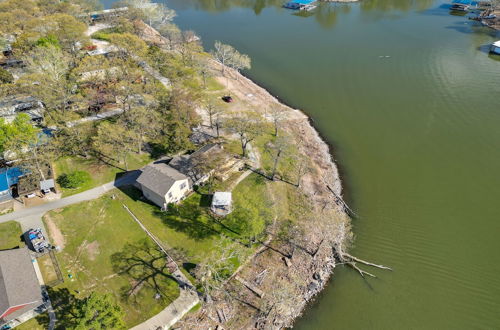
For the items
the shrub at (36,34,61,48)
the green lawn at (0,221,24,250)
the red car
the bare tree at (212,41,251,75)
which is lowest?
the green lawn at (0,221,24,250)

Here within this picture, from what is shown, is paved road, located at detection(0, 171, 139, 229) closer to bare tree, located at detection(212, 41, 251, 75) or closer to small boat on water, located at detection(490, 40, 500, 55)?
bare tree, located at detection(212, 41, 251, 75)

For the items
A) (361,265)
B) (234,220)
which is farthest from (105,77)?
(361,265)

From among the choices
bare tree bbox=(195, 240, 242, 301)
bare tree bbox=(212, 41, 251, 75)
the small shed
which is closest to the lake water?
bare tree bbox=(212, 41, 251, 75)

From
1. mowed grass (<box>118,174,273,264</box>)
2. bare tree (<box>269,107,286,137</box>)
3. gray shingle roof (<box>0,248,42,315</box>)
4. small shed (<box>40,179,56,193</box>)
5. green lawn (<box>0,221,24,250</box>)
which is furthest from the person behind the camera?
bare tree (<box>269,107,286,137</box>)

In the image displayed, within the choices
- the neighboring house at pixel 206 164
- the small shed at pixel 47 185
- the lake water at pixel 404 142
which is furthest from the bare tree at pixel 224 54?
the small shed at pixel 47 185

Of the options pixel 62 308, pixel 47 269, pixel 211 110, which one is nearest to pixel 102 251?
pixel 47 269
